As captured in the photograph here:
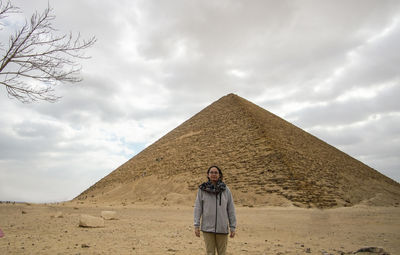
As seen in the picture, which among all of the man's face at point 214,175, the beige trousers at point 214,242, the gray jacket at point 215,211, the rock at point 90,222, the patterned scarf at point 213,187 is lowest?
the rock at point 90,222

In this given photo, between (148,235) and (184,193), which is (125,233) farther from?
(184,193)

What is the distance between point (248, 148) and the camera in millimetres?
24891

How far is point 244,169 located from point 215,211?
1871 cm

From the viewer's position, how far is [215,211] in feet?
11.4

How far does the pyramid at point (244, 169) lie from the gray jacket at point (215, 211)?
13719 mm

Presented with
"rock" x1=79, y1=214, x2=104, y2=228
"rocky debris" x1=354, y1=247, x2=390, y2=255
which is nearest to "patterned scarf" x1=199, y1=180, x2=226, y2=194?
"rocky debris" x1=354, y1=247, x2=390, y2=255

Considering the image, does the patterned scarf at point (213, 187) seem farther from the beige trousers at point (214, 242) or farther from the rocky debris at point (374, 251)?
the rocky debris at point (374, 251)

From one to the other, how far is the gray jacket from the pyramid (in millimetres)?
13719

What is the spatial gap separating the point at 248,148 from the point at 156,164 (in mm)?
9890

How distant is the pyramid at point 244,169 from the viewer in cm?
1841

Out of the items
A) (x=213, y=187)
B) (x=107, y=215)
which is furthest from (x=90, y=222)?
(x=213, y=187)

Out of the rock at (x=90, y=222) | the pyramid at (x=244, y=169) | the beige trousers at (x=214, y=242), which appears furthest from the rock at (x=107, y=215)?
the pyramid at (x=244, y=169)

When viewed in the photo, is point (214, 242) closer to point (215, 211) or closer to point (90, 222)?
point (215, 211)

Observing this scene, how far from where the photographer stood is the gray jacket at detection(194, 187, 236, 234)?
11.2 feet
